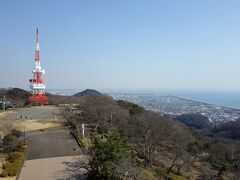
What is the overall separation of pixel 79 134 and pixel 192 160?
7.43 metres

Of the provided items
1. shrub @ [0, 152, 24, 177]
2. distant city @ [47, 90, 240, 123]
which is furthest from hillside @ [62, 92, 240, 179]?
distant city @ [47, 90, 240, 123]

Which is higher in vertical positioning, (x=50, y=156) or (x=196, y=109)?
(x=50, y=156)

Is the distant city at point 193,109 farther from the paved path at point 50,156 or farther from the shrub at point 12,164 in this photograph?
the shrub at point 12,164

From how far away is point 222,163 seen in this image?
18047mm

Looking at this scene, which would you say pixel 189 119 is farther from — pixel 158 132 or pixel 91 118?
pixel 158 132

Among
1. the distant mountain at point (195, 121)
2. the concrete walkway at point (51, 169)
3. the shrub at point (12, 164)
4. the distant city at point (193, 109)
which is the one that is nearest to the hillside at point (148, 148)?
the concrete walkway at point (51, 169)

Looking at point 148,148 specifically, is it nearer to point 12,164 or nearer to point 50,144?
point 50,144

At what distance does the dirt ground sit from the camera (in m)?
22.4

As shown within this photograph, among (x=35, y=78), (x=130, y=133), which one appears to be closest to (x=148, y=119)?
(x=130, y=133)

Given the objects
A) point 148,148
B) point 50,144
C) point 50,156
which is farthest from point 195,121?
point 50,156

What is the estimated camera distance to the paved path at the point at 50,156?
44.7 feet

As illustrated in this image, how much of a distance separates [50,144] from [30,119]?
30.0 ft

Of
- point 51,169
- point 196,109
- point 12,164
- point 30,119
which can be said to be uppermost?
point 30,119

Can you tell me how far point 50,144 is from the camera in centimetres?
1931
